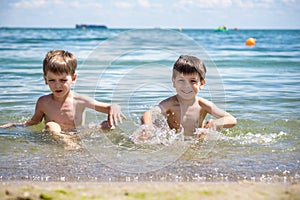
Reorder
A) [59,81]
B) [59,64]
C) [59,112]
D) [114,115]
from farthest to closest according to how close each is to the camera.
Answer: [59,112], [59,81], [59,64], [114,115]

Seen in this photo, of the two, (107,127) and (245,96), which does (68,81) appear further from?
A: (245,96)

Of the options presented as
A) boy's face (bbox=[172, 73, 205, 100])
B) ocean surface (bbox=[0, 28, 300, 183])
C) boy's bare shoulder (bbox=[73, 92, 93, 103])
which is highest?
boy's face (bbox=[172, 73, 205, 100])

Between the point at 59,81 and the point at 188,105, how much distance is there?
4.69ft

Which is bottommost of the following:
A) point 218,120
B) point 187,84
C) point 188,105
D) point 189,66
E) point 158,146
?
point 158,146

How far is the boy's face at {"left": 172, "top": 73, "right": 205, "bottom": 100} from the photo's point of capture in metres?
4.57

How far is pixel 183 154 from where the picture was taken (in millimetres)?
3791

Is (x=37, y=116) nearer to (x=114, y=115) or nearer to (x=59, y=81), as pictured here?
(x=59, y=81)

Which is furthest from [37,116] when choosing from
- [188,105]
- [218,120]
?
[218,120]

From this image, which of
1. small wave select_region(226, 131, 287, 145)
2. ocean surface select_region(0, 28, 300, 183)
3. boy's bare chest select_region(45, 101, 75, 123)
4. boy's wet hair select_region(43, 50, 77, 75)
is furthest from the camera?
boy's bare chest select_region(45, 101, 75, 123)

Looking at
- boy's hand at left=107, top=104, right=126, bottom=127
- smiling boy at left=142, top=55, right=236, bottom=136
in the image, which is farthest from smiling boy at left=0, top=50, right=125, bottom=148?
smiling boy at left=142, top=55, right=236, bottom=136

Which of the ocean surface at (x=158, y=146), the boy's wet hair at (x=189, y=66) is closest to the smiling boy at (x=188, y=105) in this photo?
the boy's wet hair at (x=189, y=66)

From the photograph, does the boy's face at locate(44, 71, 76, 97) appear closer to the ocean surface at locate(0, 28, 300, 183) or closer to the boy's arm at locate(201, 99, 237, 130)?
the ocean surface at locate(0, 28, 300, 183)

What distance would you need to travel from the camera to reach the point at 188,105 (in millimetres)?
4711

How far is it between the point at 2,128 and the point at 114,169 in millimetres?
1984
